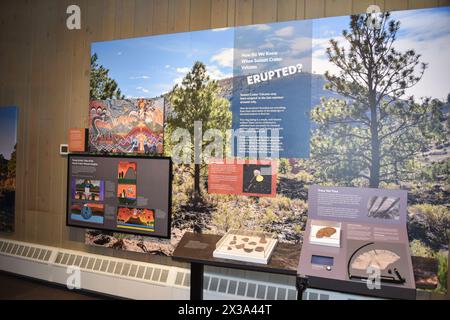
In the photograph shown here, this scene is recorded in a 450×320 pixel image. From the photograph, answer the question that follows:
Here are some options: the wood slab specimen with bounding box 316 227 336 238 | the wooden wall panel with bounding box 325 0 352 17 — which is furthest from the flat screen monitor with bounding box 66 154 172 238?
the wooden wall panel with bounding box 325 0 352 17

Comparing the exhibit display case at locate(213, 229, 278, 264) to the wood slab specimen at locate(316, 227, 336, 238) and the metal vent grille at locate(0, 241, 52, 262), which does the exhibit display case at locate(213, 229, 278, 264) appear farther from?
the metal vent grille at locate(0, 241, 52, 262)

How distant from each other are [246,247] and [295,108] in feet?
3.53

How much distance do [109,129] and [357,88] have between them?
212 cm

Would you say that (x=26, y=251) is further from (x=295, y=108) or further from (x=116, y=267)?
(x=295, y=108)

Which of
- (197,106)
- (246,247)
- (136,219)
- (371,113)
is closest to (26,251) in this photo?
(136,219)

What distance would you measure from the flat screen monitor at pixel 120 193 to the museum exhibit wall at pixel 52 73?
0.82 feet

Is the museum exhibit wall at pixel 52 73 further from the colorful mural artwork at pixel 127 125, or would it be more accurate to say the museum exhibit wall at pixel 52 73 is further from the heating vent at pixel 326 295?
the heating vent at pixel 326 295

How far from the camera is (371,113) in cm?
222

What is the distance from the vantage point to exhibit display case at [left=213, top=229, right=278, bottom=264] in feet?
6.36

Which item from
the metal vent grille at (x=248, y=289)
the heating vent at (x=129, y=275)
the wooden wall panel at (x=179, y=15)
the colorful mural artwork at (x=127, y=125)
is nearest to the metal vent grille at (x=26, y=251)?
the heating vent at (x=129, y=275)

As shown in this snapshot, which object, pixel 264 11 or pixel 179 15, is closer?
pixel 264 11

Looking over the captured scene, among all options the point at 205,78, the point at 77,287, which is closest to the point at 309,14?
the point at 205,78

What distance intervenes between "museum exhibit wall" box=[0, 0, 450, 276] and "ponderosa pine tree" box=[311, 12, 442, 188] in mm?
1138

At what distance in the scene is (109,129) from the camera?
292 centimetres
